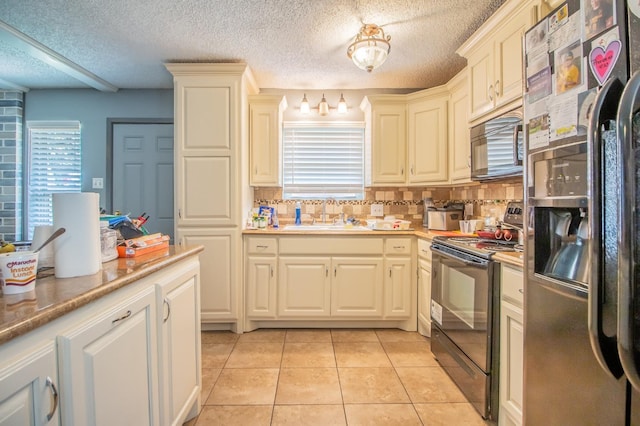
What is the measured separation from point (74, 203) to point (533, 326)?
1.67 metres

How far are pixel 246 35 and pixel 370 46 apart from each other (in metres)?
0.95

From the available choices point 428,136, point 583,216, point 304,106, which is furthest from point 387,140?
point 583,216

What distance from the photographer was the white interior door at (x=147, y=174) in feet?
10.6

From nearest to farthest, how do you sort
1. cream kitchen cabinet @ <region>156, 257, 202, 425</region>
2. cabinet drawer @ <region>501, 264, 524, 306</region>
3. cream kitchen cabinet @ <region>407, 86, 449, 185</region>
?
cream kitchen cabinet @ <region>156, 257, 202, 425</region> → cabinet drawer @ <region>501, 264, 524, 306</region> → cream kitchen cabinet @ <region>407, 86, 449, 185</region>

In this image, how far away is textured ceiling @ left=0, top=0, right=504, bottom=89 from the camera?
196cm

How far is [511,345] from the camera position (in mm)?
1470

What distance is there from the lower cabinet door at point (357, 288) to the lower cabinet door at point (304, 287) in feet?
0.27

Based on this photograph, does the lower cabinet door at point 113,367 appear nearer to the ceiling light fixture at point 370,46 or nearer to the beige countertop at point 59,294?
the beige countertop at point 59,294

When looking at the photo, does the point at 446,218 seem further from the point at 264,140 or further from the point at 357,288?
the point at 264,140

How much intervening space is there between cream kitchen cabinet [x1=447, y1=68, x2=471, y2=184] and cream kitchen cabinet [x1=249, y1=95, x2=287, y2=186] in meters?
1.59

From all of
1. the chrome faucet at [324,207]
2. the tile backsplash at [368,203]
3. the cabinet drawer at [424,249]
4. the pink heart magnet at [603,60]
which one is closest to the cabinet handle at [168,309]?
the pink heart magnet at [603,60]

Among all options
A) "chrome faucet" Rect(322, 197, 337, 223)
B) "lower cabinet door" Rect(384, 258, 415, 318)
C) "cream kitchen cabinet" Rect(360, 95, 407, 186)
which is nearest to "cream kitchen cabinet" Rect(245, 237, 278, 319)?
"chrome faucet" Rect(322, 197, 337, 223)

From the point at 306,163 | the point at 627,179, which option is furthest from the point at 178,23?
the point at 627,179

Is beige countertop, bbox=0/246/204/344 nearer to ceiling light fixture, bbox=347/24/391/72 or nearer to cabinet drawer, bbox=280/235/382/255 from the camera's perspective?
cabinet drawer, bbox=280/235/382/255
